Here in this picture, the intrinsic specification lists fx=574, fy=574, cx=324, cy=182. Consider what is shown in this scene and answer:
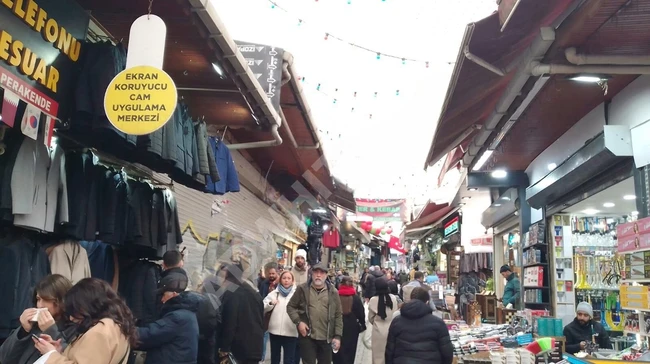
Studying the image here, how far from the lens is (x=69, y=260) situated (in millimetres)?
4543

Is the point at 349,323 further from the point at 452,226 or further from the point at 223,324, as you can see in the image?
A: the point at 452,226

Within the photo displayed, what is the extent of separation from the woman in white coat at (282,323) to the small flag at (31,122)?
4.46 metres

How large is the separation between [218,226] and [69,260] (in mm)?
5089

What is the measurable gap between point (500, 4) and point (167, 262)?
3767mm

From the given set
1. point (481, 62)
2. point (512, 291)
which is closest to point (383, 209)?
point (512, 291)

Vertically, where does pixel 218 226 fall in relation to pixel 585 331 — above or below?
above

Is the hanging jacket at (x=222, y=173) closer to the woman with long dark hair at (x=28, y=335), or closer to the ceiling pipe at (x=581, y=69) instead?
the woman with long dark hair at (x=28, y=335)

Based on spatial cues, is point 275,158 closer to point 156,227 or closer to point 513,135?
point 513,135

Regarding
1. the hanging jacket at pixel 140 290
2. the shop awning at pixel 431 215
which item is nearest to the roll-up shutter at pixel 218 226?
the hanging jacket at pixel 140 290

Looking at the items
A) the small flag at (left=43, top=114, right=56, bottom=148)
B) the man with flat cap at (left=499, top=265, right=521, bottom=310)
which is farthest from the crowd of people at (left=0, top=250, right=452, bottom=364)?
the man with flat cap at (left=499, top=265, right=521, bottom=310)

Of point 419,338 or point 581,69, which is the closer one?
point 581,69

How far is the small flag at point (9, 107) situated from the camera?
11.1 ft

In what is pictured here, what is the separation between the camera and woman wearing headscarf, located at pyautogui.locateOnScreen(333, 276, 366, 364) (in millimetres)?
7977

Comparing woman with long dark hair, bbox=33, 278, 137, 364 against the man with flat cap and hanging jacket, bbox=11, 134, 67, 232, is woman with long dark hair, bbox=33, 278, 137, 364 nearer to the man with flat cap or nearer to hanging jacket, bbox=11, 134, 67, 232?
hanging jacket, bbox=11, 134, 67, 232
